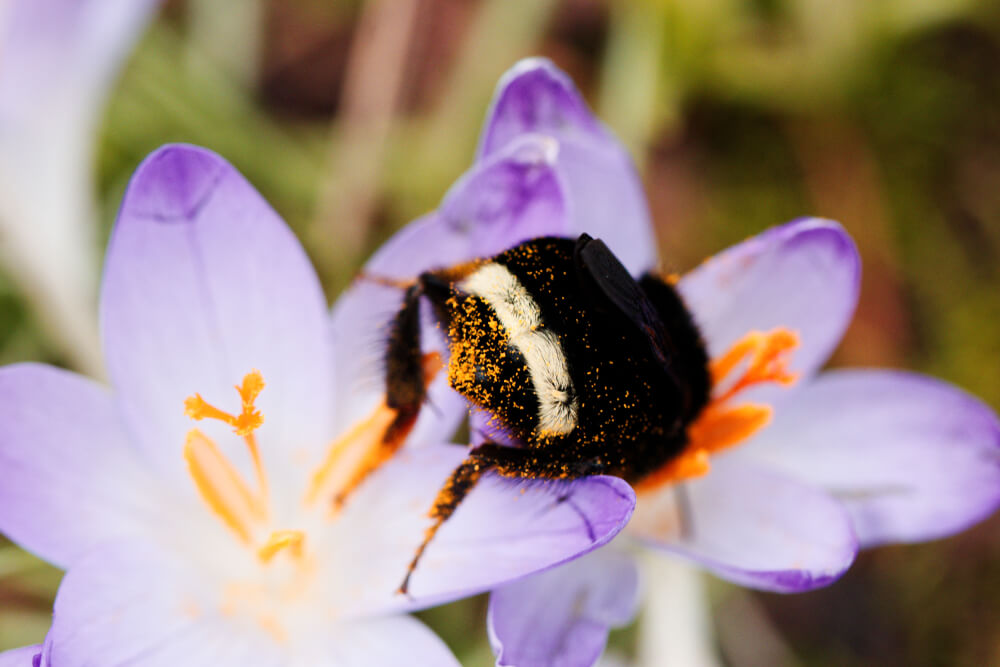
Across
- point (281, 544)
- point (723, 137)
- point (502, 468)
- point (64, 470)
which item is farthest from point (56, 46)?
point (723, 137)

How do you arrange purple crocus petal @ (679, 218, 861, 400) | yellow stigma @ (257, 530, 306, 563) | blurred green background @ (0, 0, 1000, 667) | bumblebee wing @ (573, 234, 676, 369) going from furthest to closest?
blurred green background @ (0, 0, 1000, 667), purple crocus petal @ (679, 218, 861, 400), yellow stigma @ (257, 530, 306, 563), bumblebee wing @ (573, 234, 676, 369)

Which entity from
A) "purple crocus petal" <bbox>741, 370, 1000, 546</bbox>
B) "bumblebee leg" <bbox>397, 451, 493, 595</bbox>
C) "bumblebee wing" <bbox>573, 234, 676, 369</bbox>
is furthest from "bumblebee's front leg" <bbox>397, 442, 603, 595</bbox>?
"purple crocus petal" <bbox>741, 370, 1000, 546</bbox>

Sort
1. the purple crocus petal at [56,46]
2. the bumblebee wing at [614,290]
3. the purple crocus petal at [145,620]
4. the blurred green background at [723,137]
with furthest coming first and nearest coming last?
1. the blurred green background at [723,137]
2. the purple crocus petal at [56,46]
3. the purple crocus petal at [145,620]
4. the bumblebee wing at [614,290]

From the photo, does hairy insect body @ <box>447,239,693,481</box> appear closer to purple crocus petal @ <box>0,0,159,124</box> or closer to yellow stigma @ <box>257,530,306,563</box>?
yellow stigma @ <box>257,530,306,563</box>

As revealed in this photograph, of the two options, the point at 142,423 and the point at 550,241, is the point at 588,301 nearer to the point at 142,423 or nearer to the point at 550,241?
the point at 550,241

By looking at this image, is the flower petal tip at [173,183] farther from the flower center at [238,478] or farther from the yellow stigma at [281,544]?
the yellow stigma at [281,544]

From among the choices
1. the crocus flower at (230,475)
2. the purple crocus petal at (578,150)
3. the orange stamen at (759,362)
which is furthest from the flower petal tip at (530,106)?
the orange stamen at (759,362)

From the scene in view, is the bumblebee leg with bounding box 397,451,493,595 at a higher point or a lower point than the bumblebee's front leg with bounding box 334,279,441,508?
lower
